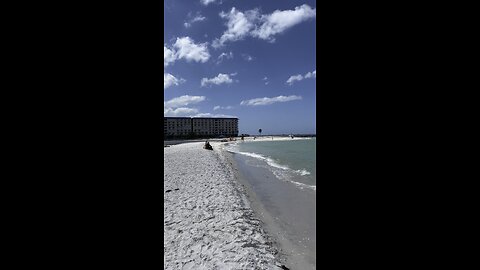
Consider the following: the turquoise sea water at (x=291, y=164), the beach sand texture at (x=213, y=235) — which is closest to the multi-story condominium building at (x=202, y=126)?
the turquoise sea water at (x=291, y=164)

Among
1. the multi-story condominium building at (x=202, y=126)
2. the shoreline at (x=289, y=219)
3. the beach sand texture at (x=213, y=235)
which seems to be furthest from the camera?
the multi-story condominium building at (x=202, y=126)

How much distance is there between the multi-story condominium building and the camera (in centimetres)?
9712

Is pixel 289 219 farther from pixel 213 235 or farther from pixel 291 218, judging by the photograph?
pixel 213 235

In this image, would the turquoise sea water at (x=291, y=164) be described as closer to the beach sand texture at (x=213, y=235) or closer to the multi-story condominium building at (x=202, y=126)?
the beach sand texture at (x=213, y=235)

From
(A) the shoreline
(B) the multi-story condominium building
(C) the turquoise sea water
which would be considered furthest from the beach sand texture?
(B) the multi-story condominium building

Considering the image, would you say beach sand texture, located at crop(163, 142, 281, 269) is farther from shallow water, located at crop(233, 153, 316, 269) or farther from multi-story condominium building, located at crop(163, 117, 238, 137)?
multi-story condominium building, located at crop(163, 117, 238, 137)

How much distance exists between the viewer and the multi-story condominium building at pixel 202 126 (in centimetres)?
9712

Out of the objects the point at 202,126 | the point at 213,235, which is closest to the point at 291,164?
the point at 213,235
